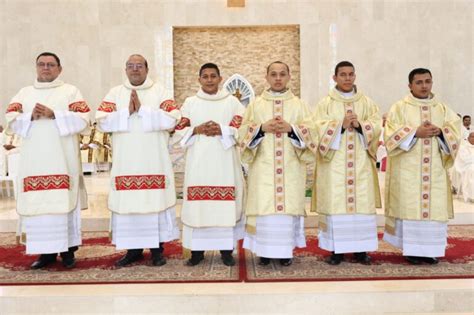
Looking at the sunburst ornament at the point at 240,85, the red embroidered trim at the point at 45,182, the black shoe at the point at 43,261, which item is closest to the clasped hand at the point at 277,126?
Answer: the red embroidered trim at the point at 45,182

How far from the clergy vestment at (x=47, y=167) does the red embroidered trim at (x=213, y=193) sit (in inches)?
44.3

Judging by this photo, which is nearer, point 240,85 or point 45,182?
point 45,182

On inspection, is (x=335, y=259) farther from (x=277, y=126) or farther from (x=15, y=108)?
(x=15, y=108)

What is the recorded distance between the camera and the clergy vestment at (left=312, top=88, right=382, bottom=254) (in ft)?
16.3

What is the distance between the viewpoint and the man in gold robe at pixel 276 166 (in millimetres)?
4883

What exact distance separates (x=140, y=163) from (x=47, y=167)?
848 mm

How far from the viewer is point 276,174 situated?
4965 millimetres

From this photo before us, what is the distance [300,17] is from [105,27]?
16.6ft

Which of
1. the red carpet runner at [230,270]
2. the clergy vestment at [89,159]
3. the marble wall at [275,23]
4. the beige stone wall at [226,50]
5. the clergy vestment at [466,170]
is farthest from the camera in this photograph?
the beige stone wall at [226,50]

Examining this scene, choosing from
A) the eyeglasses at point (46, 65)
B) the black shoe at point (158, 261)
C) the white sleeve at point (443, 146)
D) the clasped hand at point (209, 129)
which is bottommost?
the black shoe at point (158, 261)

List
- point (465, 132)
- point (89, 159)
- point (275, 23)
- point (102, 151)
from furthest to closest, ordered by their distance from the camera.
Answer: point (275, 23), point (102, 151), point (89, 159), point (465, 132)

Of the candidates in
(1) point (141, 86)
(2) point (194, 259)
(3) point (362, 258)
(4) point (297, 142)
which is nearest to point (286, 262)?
(3) point (362, 258)

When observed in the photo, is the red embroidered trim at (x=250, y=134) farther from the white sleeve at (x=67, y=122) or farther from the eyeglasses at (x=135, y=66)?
the white sleeve at (x=67, y=122)

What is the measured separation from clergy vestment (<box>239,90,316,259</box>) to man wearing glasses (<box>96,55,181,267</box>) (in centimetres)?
75
